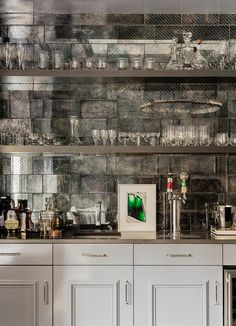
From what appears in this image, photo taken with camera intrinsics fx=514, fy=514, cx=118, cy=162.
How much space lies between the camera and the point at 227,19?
398 cm

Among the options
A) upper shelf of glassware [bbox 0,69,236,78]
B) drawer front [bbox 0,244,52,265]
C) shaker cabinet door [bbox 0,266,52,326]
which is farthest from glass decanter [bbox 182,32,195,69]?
shaker cabinet door [bbox 0,266,52,326]

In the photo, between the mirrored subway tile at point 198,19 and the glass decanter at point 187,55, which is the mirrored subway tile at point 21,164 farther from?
the mirrored subway tile at point 198,19

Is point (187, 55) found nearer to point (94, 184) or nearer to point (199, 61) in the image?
point (199, 61)

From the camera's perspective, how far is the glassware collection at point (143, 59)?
3.69 metres

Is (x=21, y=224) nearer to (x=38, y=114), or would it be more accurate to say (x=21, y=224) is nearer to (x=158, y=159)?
(x=38, y=114)

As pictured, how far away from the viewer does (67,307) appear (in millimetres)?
3271

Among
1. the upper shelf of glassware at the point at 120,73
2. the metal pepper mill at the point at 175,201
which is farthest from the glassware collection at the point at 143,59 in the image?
the metal pepper mill at the point at 175,201

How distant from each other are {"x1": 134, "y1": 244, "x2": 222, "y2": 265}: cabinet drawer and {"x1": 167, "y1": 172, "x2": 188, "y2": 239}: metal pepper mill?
289 millimetres

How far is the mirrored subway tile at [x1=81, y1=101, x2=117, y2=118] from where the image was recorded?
13.0 feet

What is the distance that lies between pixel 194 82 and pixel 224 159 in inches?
24.8

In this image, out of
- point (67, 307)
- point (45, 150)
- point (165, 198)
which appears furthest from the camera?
point (165, 198)

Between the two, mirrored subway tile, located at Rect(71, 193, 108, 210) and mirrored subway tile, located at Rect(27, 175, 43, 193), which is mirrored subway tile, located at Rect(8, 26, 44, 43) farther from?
mirrored subway tile, located at Rect(71, 193, 108, 210)

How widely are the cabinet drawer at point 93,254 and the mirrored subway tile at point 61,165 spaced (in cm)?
82

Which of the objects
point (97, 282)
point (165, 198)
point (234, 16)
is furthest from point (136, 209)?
point (234, 16)
